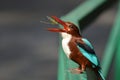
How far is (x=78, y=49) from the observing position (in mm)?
1019

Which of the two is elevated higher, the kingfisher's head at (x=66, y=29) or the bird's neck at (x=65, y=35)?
the kingfisher's head at (x=66, y=29)

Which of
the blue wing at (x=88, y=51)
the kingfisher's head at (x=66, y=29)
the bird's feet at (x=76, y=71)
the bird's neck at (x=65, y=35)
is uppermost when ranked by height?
the kingfisher's head at (x=66, y=29)

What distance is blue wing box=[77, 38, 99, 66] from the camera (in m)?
1.01

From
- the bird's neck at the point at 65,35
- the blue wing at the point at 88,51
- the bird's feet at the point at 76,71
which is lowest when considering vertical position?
the bird's feet at the point at 76,71

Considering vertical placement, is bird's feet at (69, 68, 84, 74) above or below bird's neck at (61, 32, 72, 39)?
below

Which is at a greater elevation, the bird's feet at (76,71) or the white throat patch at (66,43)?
the white throat patch at (66,43)

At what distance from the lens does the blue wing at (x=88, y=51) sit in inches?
39.8

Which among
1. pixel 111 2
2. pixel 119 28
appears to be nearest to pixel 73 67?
pixel 119 28

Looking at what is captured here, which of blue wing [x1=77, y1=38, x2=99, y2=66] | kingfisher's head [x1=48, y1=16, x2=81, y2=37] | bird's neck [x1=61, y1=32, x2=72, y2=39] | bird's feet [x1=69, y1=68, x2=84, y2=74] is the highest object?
kingfisher's head [x1=48, y1=16, x2=81, y2=37]

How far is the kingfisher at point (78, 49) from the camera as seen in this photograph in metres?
0.99

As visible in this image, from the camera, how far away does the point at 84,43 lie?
3.39 feet

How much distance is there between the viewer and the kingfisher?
993mm

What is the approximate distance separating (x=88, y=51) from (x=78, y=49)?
0.07 ft

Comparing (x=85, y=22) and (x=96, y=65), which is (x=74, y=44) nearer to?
(x=96, y=65)
